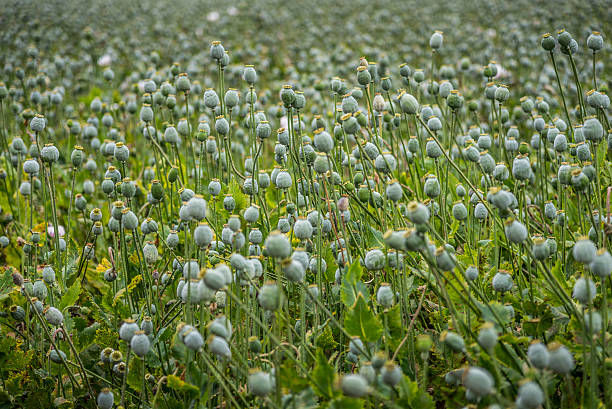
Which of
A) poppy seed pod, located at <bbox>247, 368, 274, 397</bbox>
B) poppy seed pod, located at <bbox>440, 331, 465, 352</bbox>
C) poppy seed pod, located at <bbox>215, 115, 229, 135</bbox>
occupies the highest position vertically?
poppy seed pod, located at <bbox>215, 115, 229, 135</bbox>

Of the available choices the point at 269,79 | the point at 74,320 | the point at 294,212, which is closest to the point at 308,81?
the point at 269,79

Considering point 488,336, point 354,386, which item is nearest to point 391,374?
point 354,386

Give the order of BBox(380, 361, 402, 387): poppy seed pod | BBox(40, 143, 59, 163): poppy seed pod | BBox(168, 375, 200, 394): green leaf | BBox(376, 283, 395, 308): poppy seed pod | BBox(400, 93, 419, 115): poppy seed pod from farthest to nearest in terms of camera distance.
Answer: BBox(40, 143, 59, 163): poppy seed pod → BBox(400, 93, 419, 115): poppy seed pod → BBox(376, 283, 395, 308): poppy seed pod → BBox(168, 375, 200, 394): green leaf → BBox(380, 361, 402, 387): poppy seed pod

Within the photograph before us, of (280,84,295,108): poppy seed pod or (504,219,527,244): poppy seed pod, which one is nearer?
(504,219,527,244): poppy seed pod

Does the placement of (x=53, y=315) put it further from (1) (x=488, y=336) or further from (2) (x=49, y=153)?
(1) (x=488, y=336)

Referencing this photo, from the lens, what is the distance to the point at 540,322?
1457mm

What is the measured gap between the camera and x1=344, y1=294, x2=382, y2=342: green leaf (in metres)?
1.44

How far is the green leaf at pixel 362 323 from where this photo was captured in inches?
56.6

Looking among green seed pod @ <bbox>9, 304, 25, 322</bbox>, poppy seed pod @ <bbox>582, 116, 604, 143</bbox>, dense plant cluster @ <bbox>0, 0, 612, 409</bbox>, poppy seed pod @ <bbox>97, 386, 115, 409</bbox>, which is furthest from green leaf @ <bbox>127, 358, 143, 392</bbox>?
poppy seed pod @ <bbox>582, 116, 604, 143</bbox>

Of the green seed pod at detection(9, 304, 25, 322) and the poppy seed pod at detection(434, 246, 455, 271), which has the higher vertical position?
the poppy seed pod at detection(434, 246, 455, 271)

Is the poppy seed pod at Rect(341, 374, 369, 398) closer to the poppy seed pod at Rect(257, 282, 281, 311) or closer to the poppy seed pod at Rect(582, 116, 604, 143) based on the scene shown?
the poppy seed pod at Rect(257, 282, 281, 311)

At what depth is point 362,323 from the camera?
1446 millimetres

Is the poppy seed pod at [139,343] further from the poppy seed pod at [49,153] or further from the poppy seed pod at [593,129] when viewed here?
the poppy seed pod at [593,129]

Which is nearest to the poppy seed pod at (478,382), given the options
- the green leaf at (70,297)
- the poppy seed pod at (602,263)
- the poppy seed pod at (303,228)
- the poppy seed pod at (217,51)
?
the poppy seed pod at (602,263)
